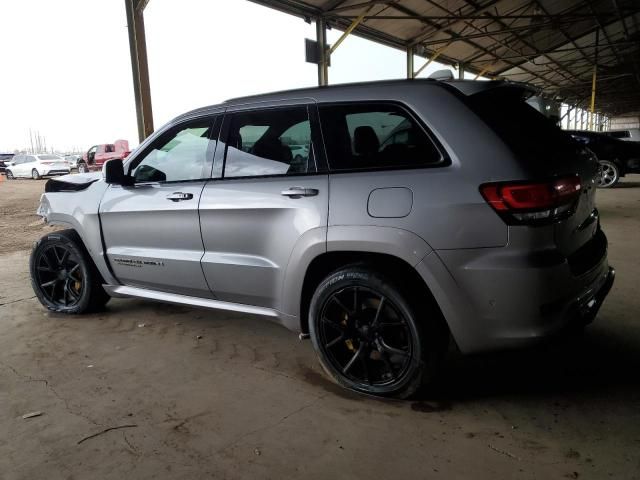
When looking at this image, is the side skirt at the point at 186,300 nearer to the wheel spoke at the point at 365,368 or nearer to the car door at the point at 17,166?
the wheel spoke at the point at 365,368

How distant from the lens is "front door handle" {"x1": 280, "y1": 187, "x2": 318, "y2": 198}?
243cm

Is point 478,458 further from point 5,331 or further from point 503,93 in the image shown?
point 5,331

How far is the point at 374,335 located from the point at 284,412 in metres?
0.60

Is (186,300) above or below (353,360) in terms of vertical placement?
above

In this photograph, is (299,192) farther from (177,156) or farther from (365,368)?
(177,156)

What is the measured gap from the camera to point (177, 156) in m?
3.19

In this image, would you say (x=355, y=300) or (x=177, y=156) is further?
(x=177, y=156)

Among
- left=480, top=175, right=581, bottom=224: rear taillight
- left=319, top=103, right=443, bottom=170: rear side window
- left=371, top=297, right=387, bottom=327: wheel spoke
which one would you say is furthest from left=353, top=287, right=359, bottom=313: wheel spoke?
left=480, top=175, right=581, bottom=224: rear taillight

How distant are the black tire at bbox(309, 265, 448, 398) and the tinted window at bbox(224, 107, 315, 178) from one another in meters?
0.71

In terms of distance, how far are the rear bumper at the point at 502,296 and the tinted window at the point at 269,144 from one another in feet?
3.19

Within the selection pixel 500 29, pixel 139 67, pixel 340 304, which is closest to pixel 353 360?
pixel 340 304

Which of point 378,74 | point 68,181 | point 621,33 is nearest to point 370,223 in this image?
point 68,181

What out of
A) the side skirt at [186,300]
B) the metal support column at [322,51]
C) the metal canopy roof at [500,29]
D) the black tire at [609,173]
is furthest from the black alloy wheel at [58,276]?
the black tire at [609,173]

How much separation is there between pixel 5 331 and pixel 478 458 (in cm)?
354
